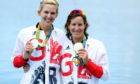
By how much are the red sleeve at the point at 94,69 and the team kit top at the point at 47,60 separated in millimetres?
246

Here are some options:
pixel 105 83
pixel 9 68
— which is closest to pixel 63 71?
pixel 105 83

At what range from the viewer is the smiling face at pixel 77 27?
166 inches

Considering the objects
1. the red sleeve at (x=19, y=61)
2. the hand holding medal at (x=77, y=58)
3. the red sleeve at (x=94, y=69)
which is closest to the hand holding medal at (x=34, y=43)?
the red sleeve at (x=19, y=61)

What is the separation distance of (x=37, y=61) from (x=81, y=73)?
1.72 ft

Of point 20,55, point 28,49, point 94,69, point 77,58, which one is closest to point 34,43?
point 28,49

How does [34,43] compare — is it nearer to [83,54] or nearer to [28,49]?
[28,49]

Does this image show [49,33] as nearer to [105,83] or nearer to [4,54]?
[105,83]

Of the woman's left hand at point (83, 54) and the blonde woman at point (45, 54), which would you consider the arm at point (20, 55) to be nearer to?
the blonde woman at point (45, 54)

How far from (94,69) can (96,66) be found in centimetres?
4

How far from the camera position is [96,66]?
411 cm

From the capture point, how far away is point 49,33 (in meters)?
4.29

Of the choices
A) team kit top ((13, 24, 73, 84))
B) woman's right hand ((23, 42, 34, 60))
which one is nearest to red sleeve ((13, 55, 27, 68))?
team kit top ((13, 24, 73, 84))

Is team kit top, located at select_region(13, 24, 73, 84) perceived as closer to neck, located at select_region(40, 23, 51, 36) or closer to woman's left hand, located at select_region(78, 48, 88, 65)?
neck, located at select_region(40, 23, 51, 36)

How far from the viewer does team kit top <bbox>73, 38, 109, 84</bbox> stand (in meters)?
4.15
